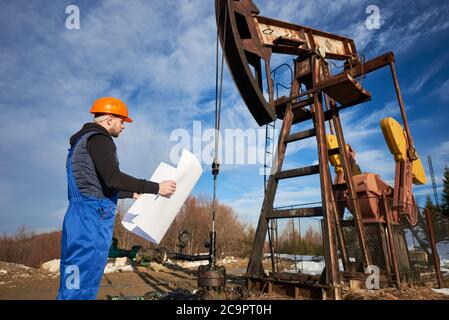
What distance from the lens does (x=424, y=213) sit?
7.22 meters

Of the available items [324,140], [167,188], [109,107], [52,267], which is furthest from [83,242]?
[52,267]

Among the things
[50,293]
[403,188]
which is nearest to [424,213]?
[403,188]

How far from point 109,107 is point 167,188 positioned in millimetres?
769

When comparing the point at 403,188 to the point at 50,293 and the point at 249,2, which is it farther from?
the point at 50,293

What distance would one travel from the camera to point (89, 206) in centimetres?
200

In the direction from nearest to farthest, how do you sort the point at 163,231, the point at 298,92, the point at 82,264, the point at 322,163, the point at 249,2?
1. the point at 82,264
2. the point at 163,231
3. the point at 322,163
4. the point at 249,2
5. the point at 298,92

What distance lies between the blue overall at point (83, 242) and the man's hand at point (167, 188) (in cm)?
40

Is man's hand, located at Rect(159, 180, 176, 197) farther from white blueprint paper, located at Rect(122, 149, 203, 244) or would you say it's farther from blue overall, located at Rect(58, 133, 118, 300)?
blue overall, located at Rect(58, 133, 118, 300)

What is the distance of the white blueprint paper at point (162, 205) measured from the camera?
2377 millimetres

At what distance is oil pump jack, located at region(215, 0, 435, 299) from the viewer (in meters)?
5.20

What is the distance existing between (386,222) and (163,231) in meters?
5.32

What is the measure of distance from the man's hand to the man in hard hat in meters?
0.10

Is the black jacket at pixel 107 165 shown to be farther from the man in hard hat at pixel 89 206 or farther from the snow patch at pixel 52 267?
the snow patch at pixel 52 267

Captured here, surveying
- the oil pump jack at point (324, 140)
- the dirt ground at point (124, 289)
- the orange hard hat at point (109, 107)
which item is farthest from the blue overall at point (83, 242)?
the oil pump jack at point (324, 140)
